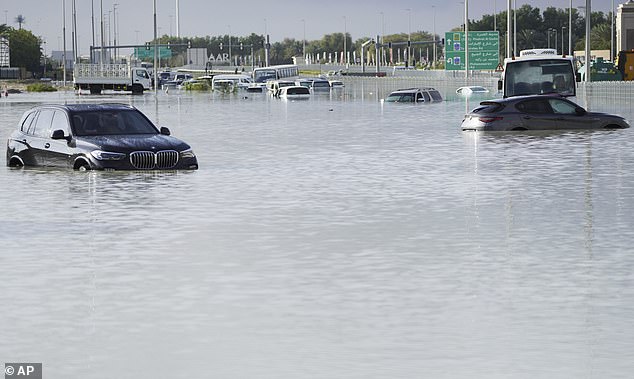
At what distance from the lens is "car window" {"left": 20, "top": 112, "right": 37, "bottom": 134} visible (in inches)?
1045

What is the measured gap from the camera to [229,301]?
11.2 m

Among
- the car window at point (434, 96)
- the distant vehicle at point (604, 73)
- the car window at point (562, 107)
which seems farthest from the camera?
→ the distant vehicle at point (604, 73)

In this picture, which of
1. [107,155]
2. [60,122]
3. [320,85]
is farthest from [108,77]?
[107,155]

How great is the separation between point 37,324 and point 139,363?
1718mm

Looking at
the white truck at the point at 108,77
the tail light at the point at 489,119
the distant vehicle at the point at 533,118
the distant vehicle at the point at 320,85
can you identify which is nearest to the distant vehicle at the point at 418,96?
the distant vehicle at the point at 320,85

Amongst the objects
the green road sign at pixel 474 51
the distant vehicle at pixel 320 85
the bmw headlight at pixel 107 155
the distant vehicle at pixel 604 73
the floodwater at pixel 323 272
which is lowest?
the floodwater at pixel 323 272

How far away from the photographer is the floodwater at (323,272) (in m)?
8.94

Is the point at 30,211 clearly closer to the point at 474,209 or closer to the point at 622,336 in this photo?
the point at 474,209

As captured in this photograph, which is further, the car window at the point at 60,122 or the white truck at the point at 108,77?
the white truck at the point at 108,77

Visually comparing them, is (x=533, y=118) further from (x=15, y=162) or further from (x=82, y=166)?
(x=82, y=166)

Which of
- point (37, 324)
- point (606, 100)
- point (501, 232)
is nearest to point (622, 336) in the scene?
point (37, 324)

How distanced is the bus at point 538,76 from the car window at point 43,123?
29.0 meters

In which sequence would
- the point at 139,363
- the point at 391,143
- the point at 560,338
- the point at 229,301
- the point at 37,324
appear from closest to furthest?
the point at 139,363 < the point at 560,338 < the point at 37,324 < the point at 229,301 < the point at 391,143

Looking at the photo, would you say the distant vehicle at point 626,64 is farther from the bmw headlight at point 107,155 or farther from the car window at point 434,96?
the bmw headlight at point 107,155
